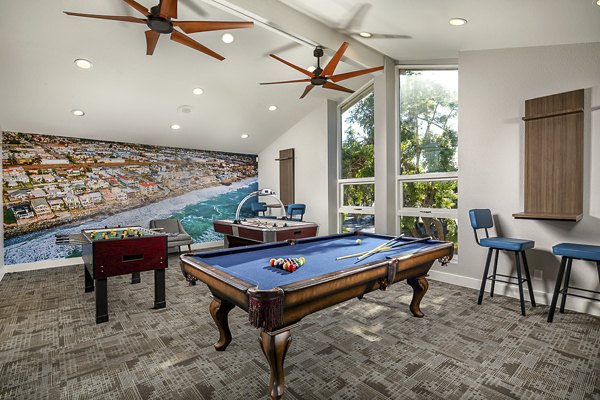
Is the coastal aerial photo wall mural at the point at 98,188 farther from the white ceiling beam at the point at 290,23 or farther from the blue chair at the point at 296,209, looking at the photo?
the white ceiling beam at the point at 290,23

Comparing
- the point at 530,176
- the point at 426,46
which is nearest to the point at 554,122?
the point at 530,176

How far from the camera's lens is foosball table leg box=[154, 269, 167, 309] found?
3.30 metres

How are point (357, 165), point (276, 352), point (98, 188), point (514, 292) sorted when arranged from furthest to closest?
point (357, 165) → point (98, 188) → point (514, 292) → point (276, 352)

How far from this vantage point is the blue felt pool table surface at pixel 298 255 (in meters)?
1.85

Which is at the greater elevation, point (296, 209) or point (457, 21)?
point (457, 21)

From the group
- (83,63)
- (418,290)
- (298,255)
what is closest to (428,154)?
(418,290)

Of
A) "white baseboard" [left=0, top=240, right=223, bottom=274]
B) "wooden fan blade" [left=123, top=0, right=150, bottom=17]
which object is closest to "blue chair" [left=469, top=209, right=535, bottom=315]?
"wooden fan blade" [left=123, top=0, right=150, bottom=17]

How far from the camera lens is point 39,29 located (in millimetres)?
3252

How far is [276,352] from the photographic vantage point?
1688mm

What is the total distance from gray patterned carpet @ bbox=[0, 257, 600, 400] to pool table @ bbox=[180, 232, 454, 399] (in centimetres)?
33

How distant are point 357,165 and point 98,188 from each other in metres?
4.66

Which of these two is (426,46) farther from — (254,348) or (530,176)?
(254,348)

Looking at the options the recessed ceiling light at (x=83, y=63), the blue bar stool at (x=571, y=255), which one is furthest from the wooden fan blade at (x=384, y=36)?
the recessed ceiling light at (x=83, y=63)

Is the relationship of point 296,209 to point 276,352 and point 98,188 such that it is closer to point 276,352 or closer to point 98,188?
point 98,188
